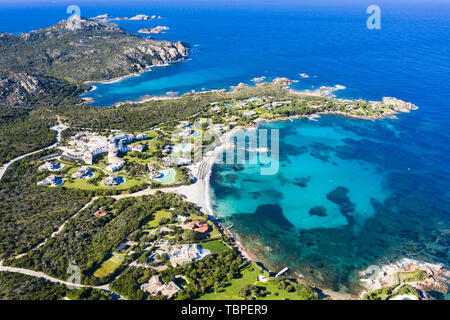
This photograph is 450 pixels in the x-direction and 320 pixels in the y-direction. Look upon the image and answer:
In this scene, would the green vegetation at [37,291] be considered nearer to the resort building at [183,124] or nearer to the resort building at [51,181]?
the resort building at [51,181]

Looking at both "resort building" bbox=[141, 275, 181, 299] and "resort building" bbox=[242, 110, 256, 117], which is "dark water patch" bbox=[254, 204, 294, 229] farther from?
"resort building" bbox=[242, 110, 256, 117]

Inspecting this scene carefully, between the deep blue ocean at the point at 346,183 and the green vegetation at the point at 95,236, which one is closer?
the green vegetation at the point at 95,236

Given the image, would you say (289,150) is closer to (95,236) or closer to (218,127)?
(218,127)

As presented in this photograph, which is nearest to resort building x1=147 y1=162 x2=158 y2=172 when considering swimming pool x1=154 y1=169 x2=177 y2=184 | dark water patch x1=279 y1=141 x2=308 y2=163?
swimming pool x1=154 y1=169 x2=177 y2=184

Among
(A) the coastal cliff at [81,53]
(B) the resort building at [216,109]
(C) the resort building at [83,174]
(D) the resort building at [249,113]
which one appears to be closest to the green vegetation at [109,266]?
(C) the resort building at [83,174]
